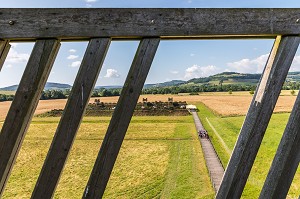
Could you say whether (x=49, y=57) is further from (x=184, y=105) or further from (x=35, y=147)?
(x=184, y=105)

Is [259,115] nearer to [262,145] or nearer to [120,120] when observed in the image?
[120,120]

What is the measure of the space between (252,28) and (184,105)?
92.1 metres

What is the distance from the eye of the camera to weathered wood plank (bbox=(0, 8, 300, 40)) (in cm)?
172

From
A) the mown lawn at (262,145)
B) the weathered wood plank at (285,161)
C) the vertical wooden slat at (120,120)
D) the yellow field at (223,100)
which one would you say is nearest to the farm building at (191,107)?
the yellow field at (223,100)

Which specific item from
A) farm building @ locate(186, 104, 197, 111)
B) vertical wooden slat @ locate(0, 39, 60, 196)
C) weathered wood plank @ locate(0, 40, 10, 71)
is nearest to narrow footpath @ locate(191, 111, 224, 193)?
farm building @ locate(186, 104, 197, 111)

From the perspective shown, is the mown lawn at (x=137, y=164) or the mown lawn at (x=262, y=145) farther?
the mown lawn at (x=137, y=164)

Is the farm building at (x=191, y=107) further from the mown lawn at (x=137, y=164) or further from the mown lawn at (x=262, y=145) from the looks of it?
the mown lawn at (x=137, y=164)

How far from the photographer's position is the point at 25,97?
1728 millimetres

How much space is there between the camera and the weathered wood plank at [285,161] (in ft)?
6.20

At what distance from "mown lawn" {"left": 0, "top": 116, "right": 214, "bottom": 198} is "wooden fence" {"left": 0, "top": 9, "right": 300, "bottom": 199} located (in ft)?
113

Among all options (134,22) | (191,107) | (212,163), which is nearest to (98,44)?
(134,22)

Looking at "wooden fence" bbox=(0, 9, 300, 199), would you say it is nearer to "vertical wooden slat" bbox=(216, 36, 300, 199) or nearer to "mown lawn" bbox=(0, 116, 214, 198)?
"vertical wooden slat" bbox=(216, 36, 300, 199)

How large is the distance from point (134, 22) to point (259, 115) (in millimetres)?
1001

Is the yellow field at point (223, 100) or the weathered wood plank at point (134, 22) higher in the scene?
the yellow field at point (223, 100)
